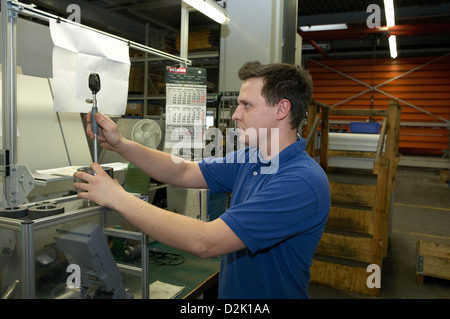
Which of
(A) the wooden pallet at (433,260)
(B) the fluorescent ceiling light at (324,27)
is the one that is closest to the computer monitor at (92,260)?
(A) the wooden pallet at (433,260)

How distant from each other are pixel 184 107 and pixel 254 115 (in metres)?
0.98

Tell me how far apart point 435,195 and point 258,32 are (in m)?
6.71

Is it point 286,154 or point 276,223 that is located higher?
point 286,154

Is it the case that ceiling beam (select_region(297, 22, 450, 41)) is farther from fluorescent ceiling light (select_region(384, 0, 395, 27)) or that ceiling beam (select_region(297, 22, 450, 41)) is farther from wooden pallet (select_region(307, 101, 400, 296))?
wooden pallet (select_region(307, 101, 400, 296))

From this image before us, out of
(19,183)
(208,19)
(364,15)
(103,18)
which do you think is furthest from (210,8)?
(364,15)

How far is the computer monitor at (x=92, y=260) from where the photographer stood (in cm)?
97

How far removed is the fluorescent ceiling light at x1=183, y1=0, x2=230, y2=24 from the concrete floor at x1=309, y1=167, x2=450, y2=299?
2.69 metres

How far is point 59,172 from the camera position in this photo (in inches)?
60.5

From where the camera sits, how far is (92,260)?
0.98 meters

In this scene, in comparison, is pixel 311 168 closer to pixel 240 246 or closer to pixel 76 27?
pixel 240 246

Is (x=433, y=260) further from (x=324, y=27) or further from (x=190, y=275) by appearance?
(x=324, y=27)

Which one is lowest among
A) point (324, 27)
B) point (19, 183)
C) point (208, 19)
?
point (19, 183)

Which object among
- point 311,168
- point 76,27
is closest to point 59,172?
point 76,27

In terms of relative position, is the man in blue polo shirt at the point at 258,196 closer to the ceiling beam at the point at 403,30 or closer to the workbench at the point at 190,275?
the workbench at the point at 190,275
